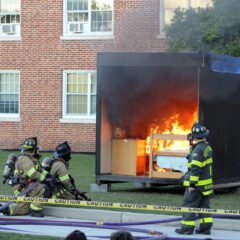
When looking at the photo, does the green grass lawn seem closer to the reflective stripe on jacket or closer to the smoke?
the smoke

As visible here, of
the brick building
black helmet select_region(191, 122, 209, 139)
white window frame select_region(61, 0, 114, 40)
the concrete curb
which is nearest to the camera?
→ black helmet select_region(191, 122, 209, 139)

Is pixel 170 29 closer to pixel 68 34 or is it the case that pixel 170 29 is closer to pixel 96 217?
pixel 68 34

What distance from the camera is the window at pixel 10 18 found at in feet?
89.1

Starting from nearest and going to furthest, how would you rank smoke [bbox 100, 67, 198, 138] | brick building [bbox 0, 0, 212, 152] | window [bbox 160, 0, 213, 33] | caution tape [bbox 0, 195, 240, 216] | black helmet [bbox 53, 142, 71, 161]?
caution tape [bbox 0, 195, 240, 216] < black helmet [bbox 53, 142, 71, 161] < smoke [bbox 100, 67, 198, 138] < window [bbox 160, 0, 213, 33] < brick building [bbox 0, 0, 212, 152]

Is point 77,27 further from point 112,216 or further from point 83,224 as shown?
point 83,224

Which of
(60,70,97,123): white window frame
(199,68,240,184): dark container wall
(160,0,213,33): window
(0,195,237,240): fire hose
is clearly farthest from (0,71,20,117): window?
(0,195,237,240): fire hose

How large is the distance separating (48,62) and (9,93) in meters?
1.96

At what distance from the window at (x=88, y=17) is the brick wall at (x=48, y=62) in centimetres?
32

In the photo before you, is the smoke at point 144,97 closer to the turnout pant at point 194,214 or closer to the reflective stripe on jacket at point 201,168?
the reflective stripe on jacket at point 201,168

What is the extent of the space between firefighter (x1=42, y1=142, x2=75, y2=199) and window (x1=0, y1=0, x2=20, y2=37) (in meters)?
15.0

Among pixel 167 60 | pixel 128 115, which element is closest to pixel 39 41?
pixel 128 115

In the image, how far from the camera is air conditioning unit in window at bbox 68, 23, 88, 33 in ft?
86.7

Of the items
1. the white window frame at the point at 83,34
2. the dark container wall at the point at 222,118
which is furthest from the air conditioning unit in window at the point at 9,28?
the dark container wall at the point at 222,118

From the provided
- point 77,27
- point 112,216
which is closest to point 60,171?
point 112,216
